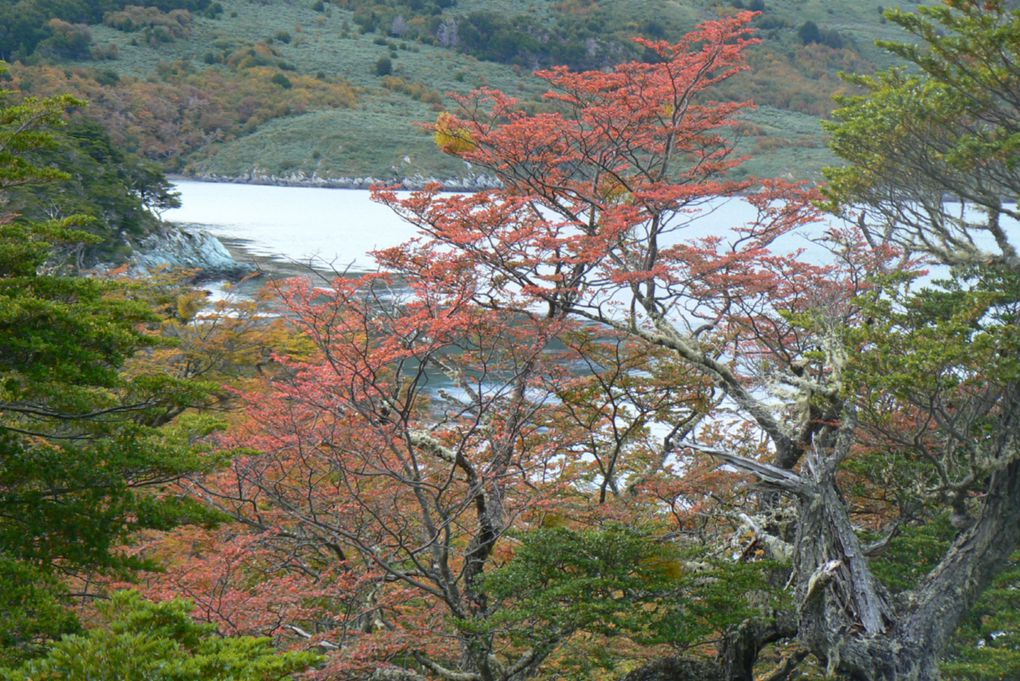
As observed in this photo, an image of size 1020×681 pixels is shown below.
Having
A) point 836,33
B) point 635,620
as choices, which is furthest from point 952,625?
point 836,33

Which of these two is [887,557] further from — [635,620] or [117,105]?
[117,105]

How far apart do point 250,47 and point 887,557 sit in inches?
4170

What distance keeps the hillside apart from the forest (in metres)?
A: 46.6

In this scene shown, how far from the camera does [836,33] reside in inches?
4599

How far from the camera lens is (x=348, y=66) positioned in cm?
10694

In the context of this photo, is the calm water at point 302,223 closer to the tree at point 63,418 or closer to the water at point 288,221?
the water at point 288,221

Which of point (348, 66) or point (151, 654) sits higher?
point (348, 66)

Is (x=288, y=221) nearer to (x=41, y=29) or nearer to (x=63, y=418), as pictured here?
(x=41, y=29)

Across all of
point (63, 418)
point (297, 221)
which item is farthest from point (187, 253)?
point (63, 418)

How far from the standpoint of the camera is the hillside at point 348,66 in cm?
7831

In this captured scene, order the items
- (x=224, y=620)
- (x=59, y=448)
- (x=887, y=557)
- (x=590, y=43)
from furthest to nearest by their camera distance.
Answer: (x=590, y=43), (x=887, y=557), (x=224, y=620), (x=59, y=448)

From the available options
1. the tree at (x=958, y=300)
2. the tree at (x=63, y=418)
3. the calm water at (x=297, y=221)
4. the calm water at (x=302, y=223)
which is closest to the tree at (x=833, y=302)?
the tree at (x=958, y=300)

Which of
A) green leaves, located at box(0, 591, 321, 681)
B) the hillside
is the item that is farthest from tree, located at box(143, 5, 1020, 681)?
the hillside

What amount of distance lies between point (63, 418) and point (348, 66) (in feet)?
352
